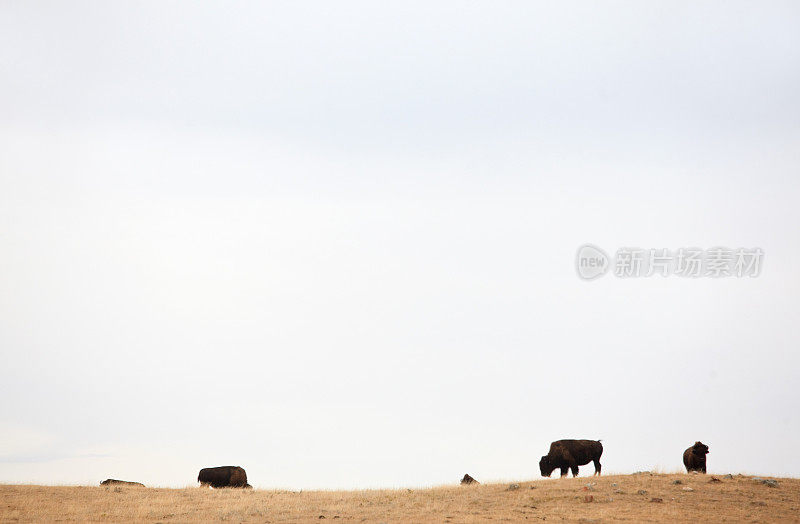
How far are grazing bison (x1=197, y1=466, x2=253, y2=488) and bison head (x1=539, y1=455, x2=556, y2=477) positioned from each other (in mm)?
15063

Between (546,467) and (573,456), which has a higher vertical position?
(573,456)

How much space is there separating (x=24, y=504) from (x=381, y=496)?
547 inches

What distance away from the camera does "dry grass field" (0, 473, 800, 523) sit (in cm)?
2547

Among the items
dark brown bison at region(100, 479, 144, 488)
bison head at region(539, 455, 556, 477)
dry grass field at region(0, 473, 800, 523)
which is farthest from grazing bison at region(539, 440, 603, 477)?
dark brown bison at region(100, 479, 144, 488)

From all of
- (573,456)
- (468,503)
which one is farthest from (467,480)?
(468,503)

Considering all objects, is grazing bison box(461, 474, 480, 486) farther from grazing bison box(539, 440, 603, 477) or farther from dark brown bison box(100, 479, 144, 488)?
dark brown bison box(100, 479, 144, 488)

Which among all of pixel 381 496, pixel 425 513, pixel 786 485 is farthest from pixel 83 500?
pixel 786 485

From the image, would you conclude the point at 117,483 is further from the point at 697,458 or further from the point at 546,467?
the point at 697,458

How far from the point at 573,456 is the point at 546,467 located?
147 cm

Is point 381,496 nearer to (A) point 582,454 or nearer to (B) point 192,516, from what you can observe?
(B) point 192,516

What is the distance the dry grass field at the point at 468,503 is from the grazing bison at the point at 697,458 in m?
4.28

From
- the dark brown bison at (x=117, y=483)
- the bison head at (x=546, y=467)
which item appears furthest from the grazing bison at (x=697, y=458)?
the dark brown bison at (x=117, y=483)

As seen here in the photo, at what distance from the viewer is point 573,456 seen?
38.0 meters

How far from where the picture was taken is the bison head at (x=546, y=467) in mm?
38219
